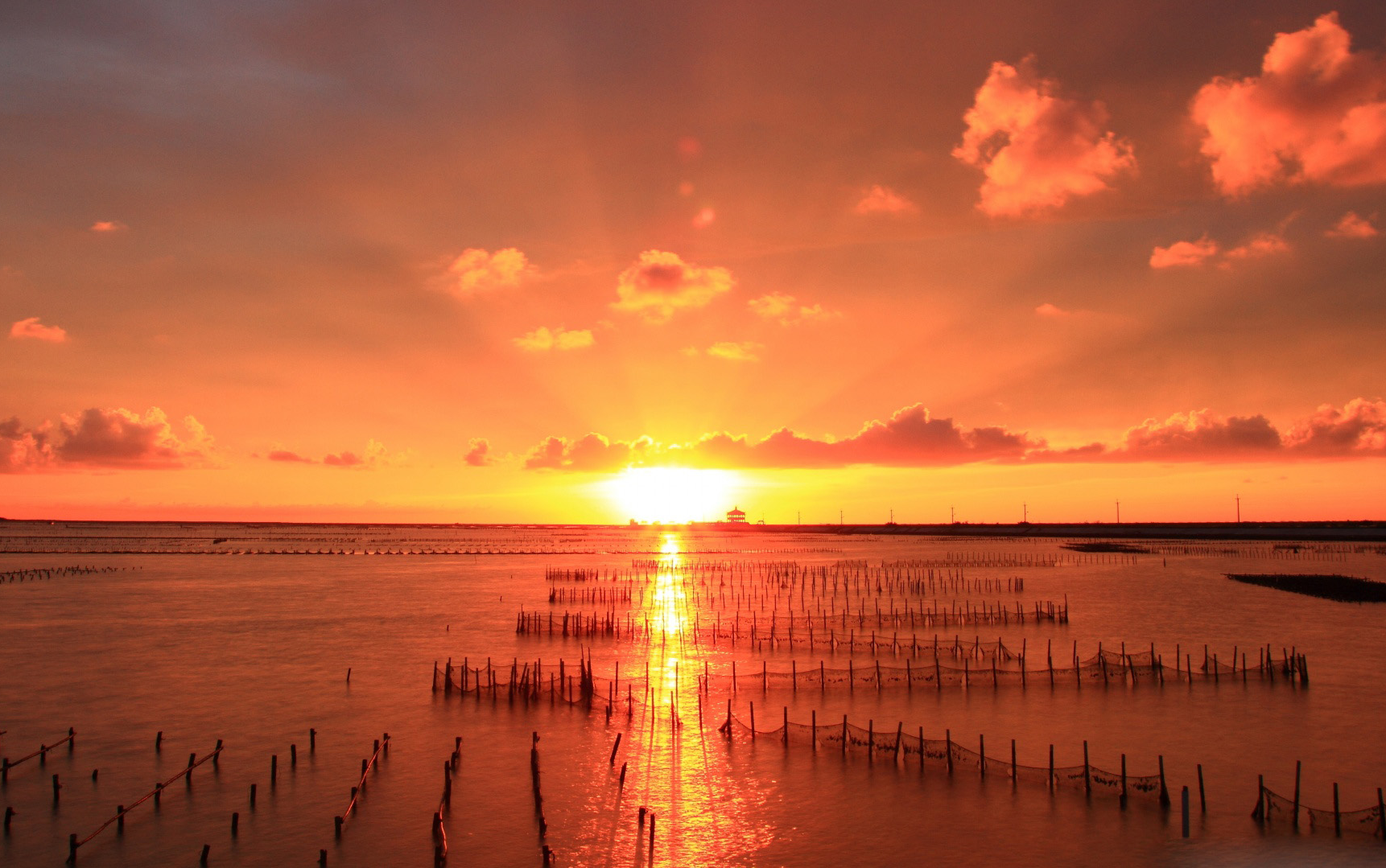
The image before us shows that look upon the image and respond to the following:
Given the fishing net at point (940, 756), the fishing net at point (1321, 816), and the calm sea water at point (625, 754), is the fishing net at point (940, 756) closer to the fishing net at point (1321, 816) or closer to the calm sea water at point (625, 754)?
the calm sea water at point (625, 754)

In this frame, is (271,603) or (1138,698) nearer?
(1138,698)

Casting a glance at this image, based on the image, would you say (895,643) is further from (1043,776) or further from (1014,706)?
(1043,776)

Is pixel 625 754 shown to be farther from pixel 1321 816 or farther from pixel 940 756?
pixel 1321 816

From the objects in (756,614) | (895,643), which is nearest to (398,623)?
(756,614)

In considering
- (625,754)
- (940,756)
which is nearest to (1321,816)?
(940,756)

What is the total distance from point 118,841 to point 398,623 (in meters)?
36.2

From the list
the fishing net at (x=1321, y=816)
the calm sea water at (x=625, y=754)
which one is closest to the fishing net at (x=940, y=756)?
the calm sea water at (x=625, y=754)

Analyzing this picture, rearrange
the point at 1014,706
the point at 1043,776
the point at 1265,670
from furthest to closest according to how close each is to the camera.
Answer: the point at 1265,670
the point at 1014,706
the point at 1043,776

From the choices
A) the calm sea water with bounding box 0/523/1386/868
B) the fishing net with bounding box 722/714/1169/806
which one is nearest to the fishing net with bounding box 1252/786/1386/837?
the calm sea water with bounding box 0/523/1386/868

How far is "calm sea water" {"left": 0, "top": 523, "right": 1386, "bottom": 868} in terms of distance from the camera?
64.3 feet

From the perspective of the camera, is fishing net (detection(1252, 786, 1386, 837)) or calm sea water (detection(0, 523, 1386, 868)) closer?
calm sea water (detection(0, 523, 1386, 868))

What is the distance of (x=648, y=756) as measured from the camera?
84.6 ft

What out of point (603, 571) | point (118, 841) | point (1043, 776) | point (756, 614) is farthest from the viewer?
point (603, 571)

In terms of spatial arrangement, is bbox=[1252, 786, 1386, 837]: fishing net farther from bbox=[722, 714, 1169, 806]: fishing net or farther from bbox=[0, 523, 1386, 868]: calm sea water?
bbox=[722, 714, 1169, 806]: fishing net
